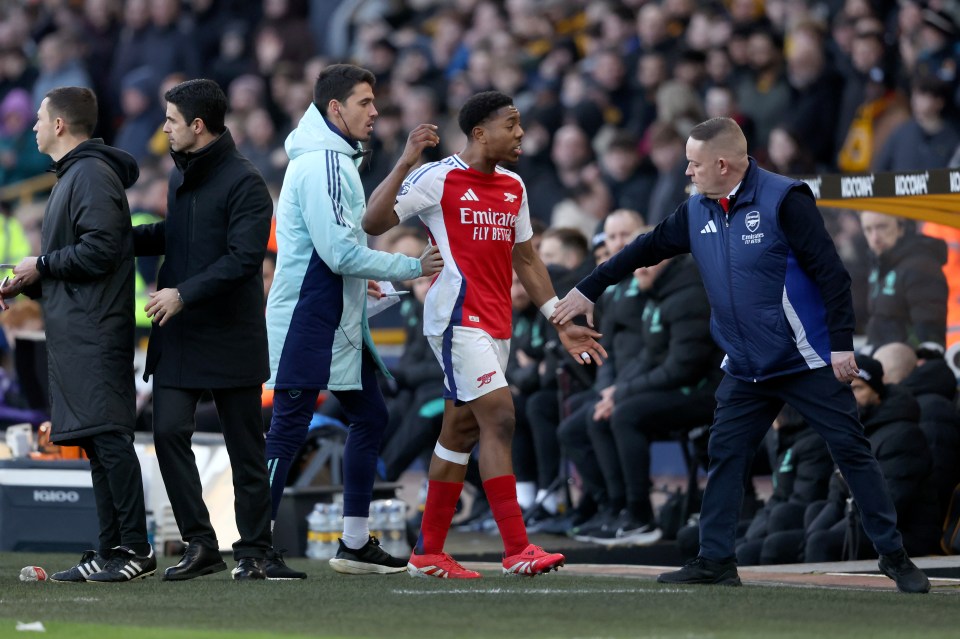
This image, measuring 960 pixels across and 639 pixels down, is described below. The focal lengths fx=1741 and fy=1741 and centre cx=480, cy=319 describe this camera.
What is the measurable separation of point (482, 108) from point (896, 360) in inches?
132

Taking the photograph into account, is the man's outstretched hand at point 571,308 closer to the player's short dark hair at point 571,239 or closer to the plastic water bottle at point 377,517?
the plastic water bottle at point 377,517

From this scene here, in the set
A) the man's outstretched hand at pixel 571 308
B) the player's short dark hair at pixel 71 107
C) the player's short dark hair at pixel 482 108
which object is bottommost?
the man's outstretched hand at pixel 571 308

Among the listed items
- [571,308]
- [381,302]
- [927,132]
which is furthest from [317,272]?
[927,132]

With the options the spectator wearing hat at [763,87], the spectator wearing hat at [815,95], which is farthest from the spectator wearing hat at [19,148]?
the spectator wearing hat at [815,95]

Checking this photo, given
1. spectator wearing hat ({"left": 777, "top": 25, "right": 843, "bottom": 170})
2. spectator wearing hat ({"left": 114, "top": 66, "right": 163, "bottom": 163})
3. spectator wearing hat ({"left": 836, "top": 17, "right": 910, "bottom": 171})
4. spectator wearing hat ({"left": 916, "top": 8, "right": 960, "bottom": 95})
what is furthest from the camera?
spectator wearing hat ({"left": 114, "top": 66, "right": 163, "bottom": 163})

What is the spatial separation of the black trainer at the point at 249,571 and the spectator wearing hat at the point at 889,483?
3.21 metres

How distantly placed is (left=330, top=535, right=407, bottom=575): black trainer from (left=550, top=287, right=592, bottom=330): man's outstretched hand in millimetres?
1486

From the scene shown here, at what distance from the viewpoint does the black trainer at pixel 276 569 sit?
775cm

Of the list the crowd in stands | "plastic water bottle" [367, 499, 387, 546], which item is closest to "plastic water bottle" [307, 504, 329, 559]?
"plastic water bottle" [367, 499, 387, 546]

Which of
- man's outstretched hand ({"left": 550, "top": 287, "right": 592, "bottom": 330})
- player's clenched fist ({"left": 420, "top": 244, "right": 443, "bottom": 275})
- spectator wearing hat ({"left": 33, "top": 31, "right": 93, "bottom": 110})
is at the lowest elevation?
man's outstretched hand ({"left": 550, "top": 287, "right": 592, "bottom": 330})

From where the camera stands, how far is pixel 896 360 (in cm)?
992

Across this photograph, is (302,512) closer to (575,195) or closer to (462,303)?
(462,303)

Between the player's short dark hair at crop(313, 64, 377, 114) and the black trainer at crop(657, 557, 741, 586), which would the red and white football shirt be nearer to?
the player's short dark hair at crop(313, 64, 377, 114)

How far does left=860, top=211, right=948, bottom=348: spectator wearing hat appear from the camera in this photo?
392 inches
